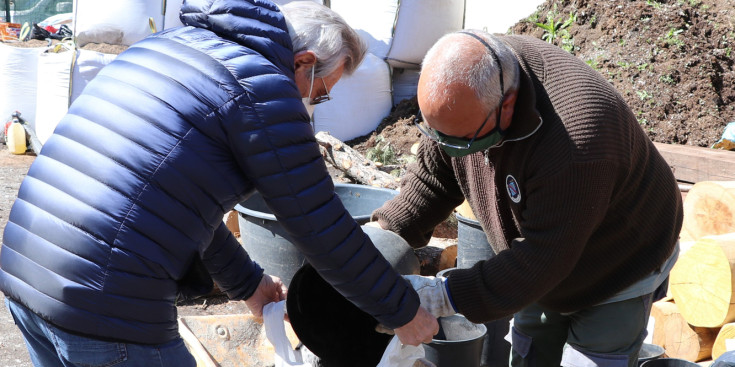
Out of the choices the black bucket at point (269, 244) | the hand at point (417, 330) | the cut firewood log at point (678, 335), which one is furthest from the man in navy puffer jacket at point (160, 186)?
the cut firewood log at point (678, 335)

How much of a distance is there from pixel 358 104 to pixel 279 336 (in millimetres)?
5968

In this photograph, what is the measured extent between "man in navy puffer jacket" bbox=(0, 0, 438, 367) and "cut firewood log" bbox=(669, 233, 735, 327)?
6.73ft

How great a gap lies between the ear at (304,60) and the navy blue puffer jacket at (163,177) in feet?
0.27

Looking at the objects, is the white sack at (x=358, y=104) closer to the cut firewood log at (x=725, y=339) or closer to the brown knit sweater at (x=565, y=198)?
the cut firewood log at (x=725, y=339)

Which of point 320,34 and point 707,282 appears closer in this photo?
point 320,34

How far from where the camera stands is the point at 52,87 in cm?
770

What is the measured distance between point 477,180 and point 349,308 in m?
0.61

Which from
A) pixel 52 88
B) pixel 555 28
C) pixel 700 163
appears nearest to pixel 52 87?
pixel 52 88

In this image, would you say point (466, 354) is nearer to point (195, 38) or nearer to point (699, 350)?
point (699, 350)

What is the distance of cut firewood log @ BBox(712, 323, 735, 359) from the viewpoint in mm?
3051

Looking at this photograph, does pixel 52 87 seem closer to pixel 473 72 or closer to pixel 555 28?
pixel 555 28

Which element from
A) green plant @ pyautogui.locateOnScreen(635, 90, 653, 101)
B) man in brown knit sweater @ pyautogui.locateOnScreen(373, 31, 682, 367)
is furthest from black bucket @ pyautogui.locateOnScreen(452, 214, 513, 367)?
green plant @ pyautogui.locateOnScreen(635, 90, 653, 101)

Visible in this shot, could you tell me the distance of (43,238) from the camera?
164 centimetres

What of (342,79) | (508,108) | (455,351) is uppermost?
(508,108)
